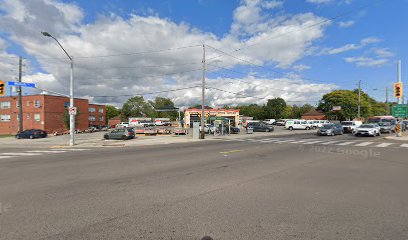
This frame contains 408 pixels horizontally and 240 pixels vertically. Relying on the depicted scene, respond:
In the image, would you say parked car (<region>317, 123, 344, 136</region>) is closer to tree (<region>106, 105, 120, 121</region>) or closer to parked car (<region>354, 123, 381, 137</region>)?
parked car (<region>354, 123, 381, 137</region>)

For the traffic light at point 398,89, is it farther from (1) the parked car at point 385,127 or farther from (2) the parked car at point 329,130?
(1) the parked car at point 385,127

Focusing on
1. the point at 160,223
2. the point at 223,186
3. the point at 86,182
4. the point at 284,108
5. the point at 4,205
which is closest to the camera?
the point at 160,223

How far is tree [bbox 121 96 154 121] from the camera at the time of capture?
117562 millimetres

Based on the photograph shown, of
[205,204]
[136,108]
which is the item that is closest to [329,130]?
[205,204]

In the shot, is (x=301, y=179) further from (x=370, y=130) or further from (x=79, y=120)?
(x=79, y=120)

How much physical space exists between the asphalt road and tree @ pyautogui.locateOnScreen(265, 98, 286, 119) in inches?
4150

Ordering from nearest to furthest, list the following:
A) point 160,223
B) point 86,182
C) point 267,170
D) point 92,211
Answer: point 160,223 < point 92,211 < point 86,182 < point 267,170

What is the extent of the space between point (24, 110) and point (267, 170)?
61.9 meters

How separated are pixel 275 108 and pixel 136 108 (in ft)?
212

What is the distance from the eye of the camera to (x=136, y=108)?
4712 inches

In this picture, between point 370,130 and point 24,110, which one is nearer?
point 370,130

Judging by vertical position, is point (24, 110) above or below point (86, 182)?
above

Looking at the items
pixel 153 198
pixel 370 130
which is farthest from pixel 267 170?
pixel 370 130

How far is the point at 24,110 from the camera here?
54844 mm
